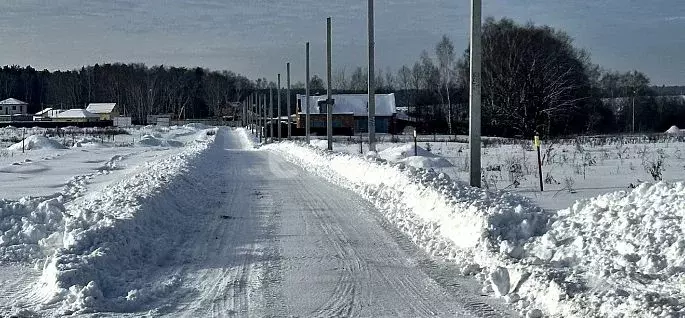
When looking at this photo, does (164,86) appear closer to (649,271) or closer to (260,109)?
(260,109)

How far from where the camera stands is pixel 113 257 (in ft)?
28.8

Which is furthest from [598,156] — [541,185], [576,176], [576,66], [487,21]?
[487,21]

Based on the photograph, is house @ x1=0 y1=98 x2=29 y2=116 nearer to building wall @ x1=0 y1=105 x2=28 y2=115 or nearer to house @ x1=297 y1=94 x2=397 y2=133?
building wall @ x1=0 y1=105 x2=28 y2=115

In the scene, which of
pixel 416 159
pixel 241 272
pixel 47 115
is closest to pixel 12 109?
pixel 47 115

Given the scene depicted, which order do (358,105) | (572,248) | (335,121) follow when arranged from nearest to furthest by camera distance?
1. (572,248)
2. (358,105)
3. (335,121)

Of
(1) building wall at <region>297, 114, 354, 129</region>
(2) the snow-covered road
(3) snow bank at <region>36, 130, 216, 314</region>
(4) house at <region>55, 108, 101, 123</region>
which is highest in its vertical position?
(4) house at <region>55, 108, 101, 123</region>

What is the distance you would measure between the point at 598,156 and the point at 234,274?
2368 cm

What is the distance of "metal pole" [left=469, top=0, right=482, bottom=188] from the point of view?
1486 centimetres

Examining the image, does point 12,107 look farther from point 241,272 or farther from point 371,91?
point 241,272

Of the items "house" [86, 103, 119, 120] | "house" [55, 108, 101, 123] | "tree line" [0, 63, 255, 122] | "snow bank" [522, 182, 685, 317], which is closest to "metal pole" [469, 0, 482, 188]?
"snow bank" [522, 182, 685, 317]

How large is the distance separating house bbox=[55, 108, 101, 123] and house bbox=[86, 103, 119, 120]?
6.01ft

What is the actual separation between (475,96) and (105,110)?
482 ft

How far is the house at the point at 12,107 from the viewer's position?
156m

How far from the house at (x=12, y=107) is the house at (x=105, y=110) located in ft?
60.6
